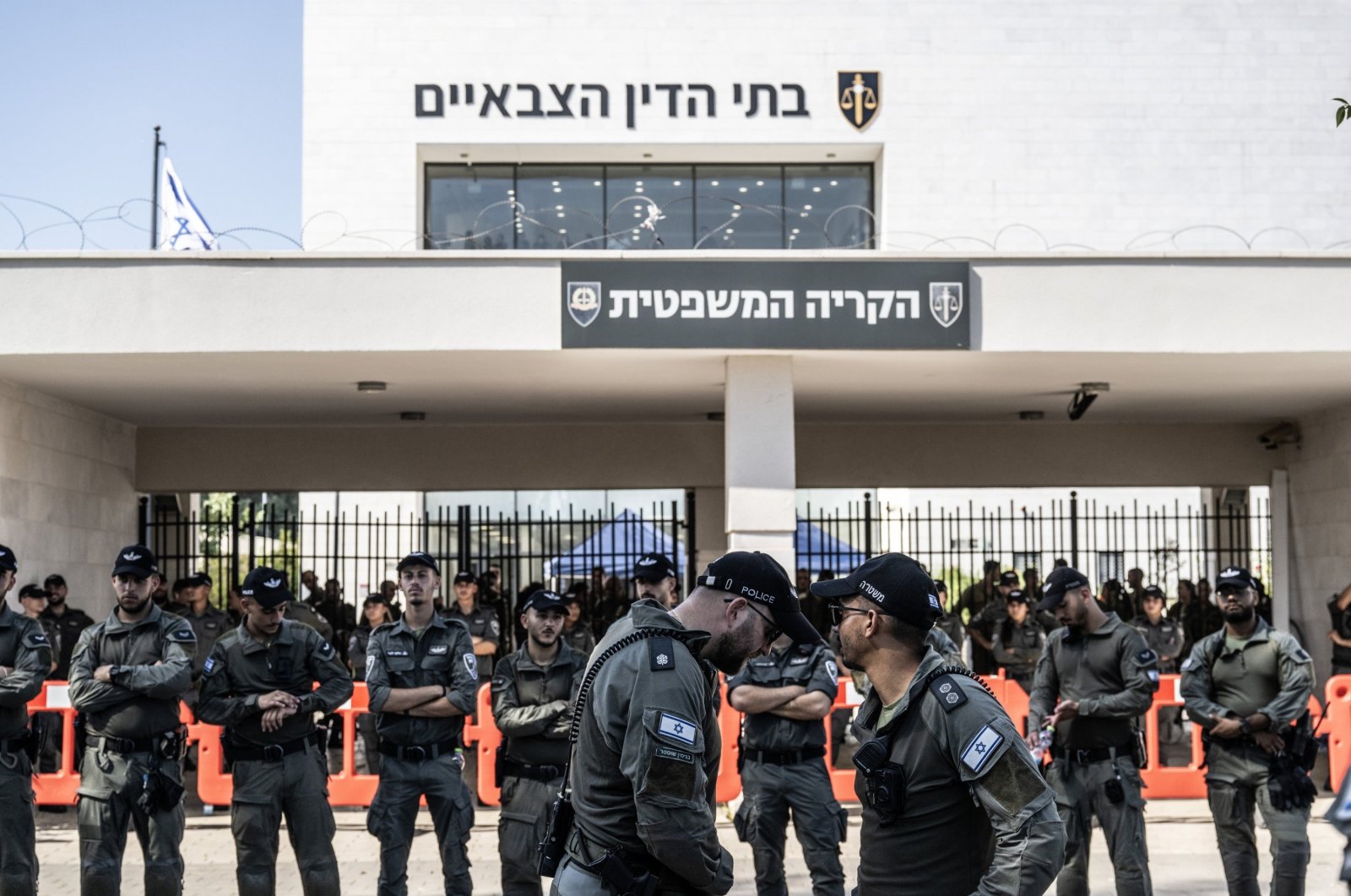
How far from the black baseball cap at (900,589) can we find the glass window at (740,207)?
60.3ft

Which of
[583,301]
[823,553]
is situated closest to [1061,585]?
[583,301]

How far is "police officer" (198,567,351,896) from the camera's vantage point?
7590 mm

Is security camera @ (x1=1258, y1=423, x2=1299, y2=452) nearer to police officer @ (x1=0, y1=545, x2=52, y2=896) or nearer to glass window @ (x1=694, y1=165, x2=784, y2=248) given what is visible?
glass window @ (x1=694, y1=165, x2=784, y2=248)

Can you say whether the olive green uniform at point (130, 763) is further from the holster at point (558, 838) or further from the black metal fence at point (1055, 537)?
the black metal fence at point (1055, 537)

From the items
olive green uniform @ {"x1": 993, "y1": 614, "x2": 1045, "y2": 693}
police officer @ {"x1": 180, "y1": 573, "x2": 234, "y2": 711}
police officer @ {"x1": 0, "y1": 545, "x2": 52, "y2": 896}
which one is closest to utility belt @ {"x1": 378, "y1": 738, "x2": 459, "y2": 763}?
police officer @ {"x1": 0, "y1": 545, "x2": 52, "y2": 896}

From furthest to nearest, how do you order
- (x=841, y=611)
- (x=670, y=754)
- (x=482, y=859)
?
(x=482, y=859)
(x=841, y=611)
(x=670, y=754)

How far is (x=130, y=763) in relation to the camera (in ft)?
25.1

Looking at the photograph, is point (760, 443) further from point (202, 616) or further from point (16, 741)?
point (16, 741)

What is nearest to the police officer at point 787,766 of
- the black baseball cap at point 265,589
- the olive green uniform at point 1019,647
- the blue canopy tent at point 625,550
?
the black baseball cap at point 265,589

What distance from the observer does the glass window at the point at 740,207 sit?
23.0 m

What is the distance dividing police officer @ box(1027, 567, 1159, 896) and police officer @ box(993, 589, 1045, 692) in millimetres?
6751

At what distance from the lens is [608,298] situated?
38.7 feet

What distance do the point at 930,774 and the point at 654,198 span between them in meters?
20.5

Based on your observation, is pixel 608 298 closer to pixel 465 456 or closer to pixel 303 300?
pixel 303 300
